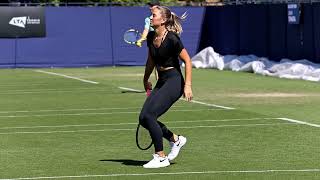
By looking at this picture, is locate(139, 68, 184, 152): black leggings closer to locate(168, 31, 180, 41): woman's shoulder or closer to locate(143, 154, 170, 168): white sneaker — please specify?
locate(143, 154, 170, 168): white sneaker

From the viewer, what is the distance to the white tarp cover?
86.8 feet

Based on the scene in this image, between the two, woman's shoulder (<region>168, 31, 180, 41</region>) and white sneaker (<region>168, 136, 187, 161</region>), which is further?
white sneaker (<region>168, 136, 187, 161</region>)

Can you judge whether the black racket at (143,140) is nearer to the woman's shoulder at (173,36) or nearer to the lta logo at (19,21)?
the woman's shoulder at (173,36)

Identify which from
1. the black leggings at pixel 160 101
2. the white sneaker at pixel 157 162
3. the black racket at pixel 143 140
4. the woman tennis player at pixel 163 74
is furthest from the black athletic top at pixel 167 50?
the black racket at pixel 143 140

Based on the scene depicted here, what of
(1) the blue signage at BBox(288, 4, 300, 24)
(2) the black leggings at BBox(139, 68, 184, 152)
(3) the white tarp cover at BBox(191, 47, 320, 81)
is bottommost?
(3) the white tarp cover at BBox(191, 47, 320, 81)

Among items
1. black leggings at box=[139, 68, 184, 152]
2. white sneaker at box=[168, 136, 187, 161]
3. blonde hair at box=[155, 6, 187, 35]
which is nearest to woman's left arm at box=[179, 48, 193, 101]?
black leggings at box=[139, 68, 184, 152]

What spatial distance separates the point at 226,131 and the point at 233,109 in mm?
3523

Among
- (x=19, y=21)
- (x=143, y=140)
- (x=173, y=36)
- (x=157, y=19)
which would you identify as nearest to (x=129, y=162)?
(x=143, y=140)

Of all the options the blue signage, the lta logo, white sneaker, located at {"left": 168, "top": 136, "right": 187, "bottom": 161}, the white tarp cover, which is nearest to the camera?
white sneaker, located at {"left": 168, "top": 136, "right": 187, "bottom": 161}

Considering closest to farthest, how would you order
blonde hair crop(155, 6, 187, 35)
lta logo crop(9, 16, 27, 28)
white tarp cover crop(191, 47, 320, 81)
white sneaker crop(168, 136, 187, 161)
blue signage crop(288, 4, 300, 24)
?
blonde hair crop(155, 6, 187, 35) → white sneaker crop(168, 136, 187, 161) → white tarp cover crop(191, 47, 320, 81) → blue signage crop(288, 4, 300, 24) → lta logo crop(9, 16, 27, 28)

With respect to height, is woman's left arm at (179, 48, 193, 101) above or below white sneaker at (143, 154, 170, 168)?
above

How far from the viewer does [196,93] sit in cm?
2128

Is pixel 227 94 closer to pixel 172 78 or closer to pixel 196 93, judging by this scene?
pixel 196 93

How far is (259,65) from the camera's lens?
30.1 metres
